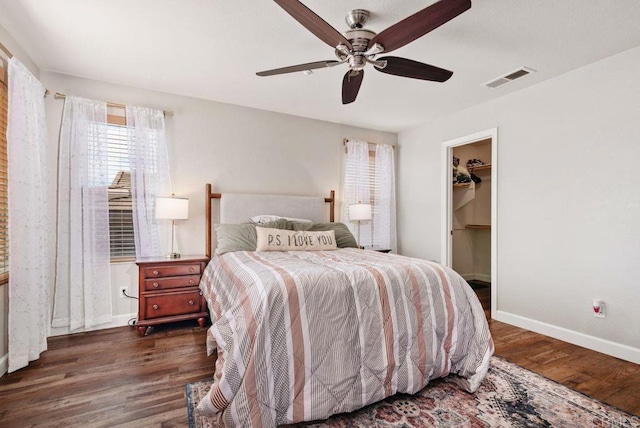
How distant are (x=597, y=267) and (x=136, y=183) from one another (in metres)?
4.51

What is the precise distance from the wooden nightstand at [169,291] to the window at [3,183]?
90cm

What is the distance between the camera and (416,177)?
4812mm

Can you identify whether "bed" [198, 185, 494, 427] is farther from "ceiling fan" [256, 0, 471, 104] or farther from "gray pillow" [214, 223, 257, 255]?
"ceiling fan" [256, 0, 471, 104]

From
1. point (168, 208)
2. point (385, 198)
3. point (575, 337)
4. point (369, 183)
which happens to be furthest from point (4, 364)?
point (575, 337)

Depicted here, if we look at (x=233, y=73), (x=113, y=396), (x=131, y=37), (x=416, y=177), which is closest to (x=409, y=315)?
(x=113, y=396)

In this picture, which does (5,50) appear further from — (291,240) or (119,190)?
(291,240)

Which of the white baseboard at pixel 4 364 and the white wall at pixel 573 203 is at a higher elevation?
the white wall at pixel 573 203

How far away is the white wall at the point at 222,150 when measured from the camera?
330 centimetres

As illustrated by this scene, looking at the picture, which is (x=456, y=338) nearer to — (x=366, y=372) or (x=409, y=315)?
(x=409, y=315)

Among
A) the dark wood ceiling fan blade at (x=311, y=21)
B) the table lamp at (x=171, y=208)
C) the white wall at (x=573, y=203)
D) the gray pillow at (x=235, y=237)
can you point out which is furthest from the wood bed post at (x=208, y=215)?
the white wall at (x=573, y=203)

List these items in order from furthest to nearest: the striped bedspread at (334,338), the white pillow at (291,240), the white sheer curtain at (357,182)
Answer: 1. the white sheer curtain at (357,182)
2. the white pillow at (291,240)
3. the striped bedspread at (334,338)

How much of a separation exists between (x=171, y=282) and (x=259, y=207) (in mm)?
1298

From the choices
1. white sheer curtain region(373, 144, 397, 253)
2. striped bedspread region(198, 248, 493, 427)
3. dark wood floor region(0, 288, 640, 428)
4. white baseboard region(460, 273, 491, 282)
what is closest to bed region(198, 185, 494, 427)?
striped bedspread region(198, 248, 493, 427)

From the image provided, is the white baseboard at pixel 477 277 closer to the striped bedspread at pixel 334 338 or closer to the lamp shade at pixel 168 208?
the striped bedspread at pixel 334 338
